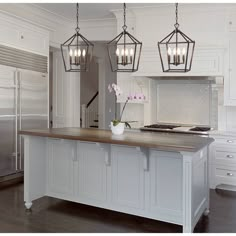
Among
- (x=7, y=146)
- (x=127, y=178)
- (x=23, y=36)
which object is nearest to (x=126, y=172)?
(x=127, y=178)

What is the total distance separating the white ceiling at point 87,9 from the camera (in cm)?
532

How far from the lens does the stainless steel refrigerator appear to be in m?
4.76

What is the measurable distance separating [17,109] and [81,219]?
2.32 m

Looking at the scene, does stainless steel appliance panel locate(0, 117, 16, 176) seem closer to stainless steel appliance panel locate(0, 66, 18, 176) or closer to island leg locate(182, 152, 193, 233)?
stainless steel appliance panel locate(0, 66, 18, 176)

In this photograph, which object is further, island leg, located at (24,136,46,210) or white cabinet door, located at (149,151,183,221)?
island leg, located at (24,136,46,210)

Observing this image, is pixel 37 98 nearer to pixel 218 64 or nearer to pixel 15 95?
pixel 15 95

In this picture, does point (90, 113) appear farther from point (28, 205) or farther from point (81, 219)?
point (81, 219)

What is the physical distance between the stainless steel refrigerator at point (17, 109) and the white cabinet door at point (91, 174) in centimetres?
160

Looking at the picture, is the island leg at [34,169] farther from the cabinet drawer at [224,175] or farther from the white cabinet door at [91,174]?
the cabinet drawer at [224,175]

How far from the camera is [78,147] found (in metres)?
3.81

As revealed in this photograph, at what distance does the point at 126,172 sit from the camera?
3.49 m

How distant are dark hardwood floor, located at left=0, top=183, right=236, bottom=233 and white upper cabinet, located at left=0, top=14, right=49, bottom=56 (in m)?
2.41

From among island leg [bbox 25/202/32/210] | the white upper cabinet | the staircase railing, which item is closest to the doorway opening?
the staircase railing

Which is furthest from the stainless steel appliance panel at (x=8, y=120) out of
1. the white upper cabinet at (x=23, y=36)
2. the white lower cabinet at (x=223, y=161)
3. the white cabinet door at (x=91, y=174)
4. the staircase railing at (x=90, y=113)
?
the staircase railing at (x=90, y=113)
